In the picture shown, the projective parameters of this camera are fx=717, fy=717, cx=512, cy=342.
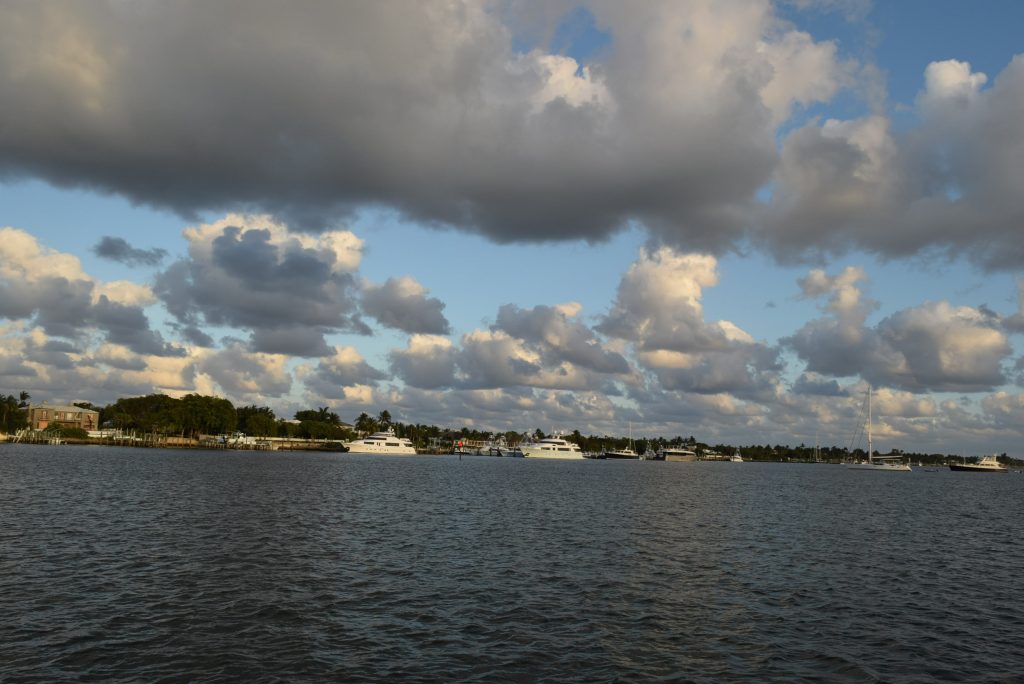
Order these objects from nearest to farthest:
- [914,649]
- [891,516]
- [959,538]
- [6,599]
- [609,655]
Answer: [609,655]
[914,649]
[6,599]
[959,538]
[891,516]

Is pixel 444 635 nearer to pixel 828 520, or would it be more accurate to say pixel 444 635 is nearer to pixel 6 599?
pixel 6 599

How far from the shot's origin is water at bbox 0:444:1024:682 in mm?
28141

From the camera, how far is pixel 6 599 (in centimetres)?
3462

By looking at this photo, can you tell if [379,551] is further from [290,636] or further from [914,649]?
[914,649]

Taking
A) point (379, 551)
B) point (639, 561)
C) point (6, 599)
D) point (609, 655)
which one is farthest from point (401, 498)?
point (609, 655)

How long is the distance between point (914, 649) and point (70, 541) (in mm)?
53503

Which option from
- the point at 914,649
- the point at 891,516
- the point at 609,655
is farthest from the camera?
the point at 891,516

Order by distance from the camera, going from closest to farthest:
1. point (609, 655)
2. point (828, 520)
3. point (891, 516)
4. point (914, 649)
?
point (609, 655) < point (914, 649) < point (828, 520) < point (891, 516)

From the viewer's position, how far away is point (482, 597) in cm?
3900

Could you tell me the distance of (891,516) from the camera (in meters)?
97.5

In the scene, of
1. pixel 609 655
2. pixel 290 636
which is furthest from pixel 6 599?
pixel 609 655

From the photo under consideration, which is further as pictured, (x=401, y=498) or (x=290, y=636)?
(x=401, y=498)

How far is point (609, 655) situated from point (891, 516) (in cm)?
8347

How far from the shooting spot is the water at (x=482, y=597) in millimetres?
28141
